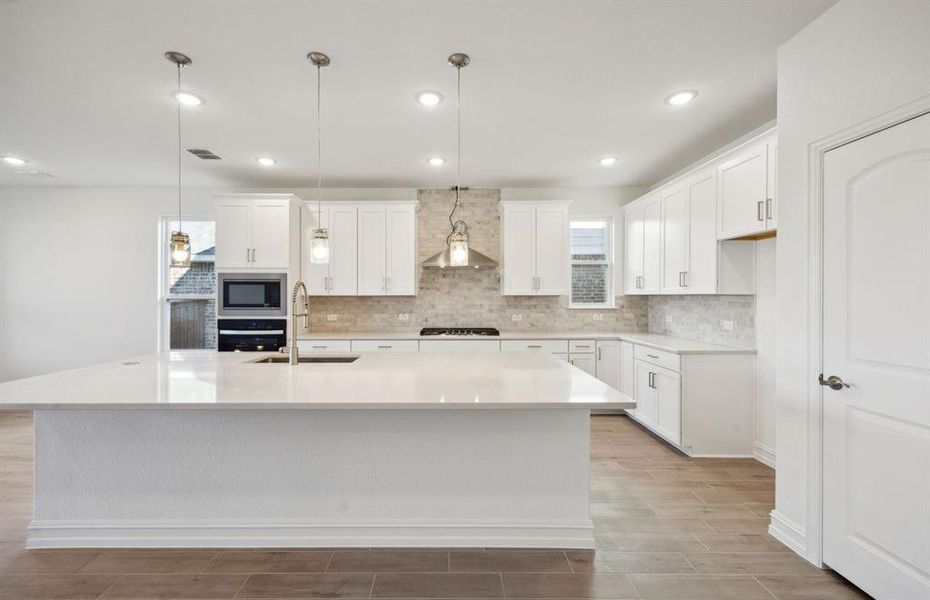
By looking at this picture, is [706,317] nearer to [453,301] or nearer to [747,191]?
[747,191]

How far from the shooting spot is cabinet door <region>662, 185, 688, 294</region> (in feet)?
13.2

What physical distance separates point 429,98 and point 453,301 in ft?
9.17

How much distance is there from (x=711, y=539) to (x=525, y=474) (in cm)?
111

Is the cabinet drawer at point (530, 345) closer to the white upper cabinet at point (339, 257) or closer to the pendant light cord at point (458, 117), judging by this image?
the pendant light cord at point (458, 117)

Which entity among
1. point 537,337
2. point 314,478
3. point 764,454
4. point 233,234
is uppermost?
point 233,234

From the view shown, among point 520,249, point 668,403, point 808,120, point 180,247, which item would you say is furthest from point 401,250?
point 808,120

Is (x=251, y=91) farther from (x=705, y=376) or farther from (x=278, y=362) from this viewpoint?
(x=705, y=376)

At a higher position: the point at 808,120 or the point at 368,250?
the point at 808,120

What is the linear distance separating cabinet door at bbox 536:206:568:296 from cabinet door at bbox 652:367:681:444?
1.49 meters

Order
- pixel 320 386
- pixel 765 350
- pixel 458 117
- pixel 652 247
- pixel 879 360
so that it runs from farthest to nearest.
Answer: pixel 652 247, pixel 765 350, pixel 458 117, pixel 320 386, pixel 879 360

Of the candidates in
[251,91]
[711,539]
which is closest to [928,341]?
[711,539]

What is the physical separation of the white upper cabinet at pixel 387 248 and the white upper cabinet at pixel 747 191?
3.06 metres

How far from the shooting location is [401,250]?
5.06 meters

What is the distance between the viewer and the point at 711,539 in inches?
95.6
